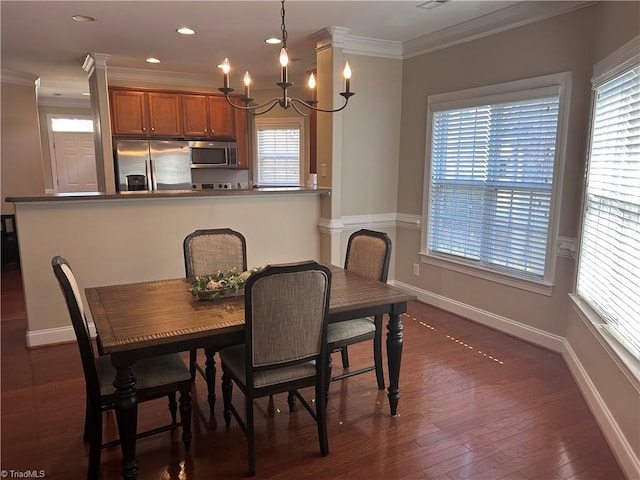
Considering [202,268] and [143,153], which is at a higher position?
[143,153]

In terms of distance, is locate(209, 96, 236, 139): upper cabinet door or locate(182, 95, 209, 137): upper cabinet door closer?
locate(182, 95, 209, 137): upper cabinet door

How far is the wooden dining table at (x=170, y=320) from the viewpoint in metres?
1.82

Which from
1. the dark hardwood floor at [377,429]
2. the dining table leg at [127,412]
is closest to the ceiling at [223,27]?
the dark hardwood floor at [377,429]

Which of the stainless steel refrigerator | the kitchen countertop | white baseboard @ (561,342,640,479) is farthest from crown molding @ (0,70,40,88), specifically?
white baseboard @ (561,342,640,479)

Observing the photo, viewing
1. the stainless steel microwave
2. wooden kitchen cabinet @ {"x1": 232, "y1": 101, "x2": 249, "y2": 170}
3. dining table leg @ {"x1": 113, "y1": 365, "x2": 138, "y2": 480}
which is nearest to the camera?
dining table leg @ {"x1": 113, "y1": 365, "x2": 138, "y2": 480}

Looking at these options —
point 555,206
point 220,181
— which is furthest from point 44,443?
point 220,181

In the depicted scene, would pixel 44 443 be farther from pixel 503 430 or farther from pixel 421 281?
pixel 421 281

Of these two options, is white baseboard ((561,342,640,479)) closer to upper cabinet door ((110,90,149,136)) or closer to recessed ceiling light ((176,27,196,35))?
recessed ceiling light ((176,27,196,35))

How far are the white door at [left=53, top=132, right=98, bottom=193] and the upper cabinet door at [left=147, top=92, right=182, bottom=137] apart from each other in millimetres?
2964

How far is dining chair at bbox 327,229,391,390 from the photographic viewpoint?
102 inches

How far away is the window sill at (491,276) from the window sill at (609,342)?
1.16ft

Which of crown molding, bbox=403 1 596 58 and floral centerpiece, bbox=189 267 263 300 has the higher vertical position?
crown molding, bbox=403 1 596 58

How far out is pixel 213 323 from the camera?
2.00 m

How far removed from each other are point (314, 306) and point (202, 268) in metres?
1.26
